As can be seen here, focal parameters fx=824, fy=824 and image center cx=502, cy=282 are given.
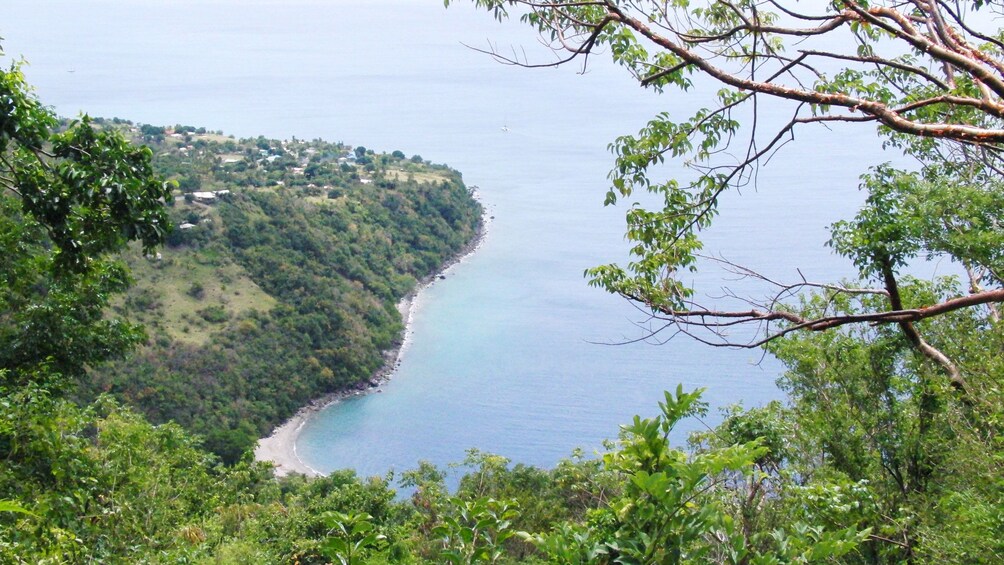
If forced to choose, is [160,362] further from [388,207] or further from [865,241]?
[865,241]

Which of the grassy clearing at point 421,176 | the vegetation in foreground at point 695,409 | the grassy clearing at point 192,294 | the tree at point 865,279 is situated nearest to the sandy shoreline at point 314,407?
the grassy clearing at point 192,294

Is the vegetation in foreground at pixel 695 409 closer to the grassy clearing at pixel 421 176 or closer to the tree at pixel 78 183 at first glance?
the tree at pixel 78 183

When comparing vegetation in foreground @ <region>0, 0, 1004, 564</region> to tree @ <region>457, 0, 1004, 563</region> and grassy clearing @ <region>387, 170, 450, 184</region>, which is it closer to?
tree @ <region>457, 0, 1004, 563</region>

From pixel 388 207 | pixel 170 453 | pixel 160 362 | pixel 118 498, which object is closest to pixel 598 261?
pixel 388 207

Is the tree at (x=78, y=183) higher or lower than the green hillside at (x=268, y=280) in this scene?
lower

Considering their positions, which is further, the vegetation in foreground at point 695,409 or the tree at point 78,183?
the tree at point 78,183

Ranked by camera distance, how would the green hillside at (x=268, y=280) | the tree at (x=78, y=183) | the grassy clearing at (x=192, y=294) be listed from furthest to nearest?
1. the grassy clearing at (x=192, y=294)
2. the green hillside at (x=268, y=280)
3. the tree at (x=78, y=183)

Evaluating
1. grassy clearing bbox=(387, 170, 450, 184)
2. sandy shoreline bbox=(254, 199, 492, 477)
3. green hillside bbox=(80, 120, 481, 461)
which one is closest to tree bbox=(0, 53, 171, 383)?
green hillside bbox=(80, 120, 481, 461)

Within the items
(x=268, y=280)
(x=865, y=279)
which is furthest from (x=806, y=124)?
(x=268, y=280)
